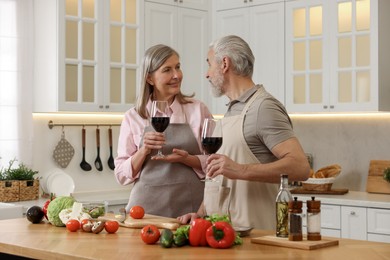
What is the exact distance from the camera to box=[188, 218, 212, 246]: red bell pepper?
247 centimetres

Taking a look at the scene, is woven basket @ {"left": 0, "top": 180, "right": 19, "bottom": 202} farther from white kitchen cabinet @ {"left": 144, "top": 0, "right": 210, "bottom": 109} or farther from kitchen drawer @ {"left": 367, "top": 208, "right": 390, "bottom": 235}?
kitchen drawer @ {"left": 367, "top": 208, "right": 390, "bottom": 235}

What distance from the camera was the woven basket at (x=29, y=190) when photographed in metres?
5.08

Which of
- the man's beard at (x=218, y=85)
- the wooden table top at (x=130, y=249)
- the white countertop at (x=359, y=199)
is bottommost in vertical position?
the white countertop at (x=359, y=199)

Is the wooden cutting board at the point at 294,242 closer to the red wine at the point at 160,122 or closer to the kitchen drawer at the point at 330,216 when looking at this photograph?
the red wine at the point at 160,122

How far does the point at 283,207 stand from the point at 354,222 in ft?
8.51

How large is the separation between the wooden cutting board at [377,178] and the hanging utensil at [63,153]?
7.73 ft

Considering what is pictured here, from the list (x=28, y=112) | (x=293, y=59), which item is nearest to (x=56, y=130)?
(x=28, y=112)

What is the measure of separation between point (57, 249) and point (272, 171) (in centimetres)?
92

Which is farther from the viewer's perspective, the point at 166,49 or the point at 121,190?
the point at 121,190

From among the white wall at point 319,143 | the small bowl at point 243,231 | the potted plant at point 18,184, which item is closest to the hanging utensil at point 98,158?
the white wall at point 319,143

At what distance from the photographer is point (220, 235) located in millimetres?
2439

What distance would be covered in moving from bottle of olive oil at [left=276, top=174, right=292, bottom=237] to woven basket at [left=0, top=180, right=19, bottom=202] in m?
2.91

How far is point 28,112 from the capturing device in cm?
537

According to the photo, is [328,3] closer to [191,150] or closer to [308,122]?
[308,122]
